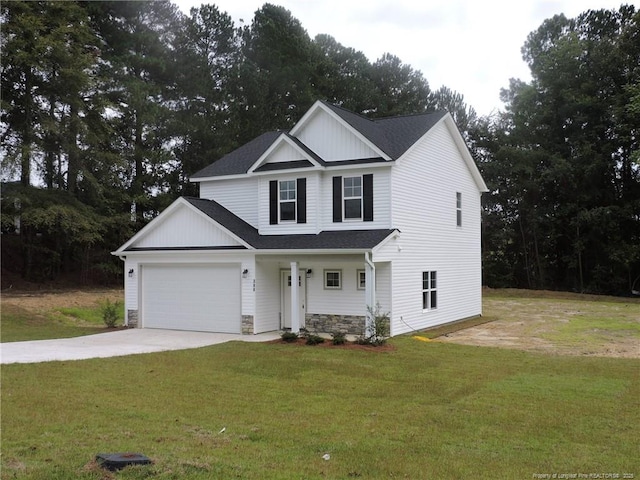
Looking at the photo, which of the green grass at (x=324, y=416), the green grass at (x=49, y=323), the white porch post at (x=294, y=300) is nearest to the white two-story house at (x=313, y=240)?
the white porch post at (x=294, y=300)

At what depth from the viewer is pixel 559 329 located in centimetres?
1880

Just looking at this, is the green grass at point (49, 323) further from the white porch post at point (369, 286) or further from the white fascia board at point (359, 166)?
the white fascia board at point (359, 166)

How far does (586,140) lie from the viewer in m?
36.8

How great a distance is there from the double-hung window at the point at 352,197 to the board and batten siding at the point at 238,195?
356 cm

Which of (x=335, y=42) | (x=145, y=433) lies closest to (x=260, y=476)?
(x=145, y=433)

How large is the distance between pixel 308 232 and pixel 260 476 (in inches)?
515

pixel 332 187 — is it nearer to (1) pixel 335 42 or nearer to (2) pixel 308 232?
(2) pixel 308 232

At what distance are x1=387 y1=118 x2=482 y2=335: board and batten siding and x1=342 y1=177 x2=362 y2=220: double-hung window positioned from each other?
1139 millimetres

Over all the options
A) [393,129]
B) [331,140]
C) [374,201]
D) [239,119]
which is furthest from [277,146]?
[239,119]

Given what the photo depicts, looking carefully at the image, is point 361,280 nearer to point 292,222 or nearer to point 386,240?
point 386,240

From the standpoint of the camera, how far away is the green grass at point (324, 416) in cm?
564

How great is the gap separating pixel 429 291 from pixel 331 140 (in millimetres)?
6015

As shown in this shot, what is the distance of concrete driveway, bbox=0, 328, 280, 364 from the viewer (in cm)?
1279

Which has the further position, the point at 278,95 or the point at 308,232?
the point at 278,95
